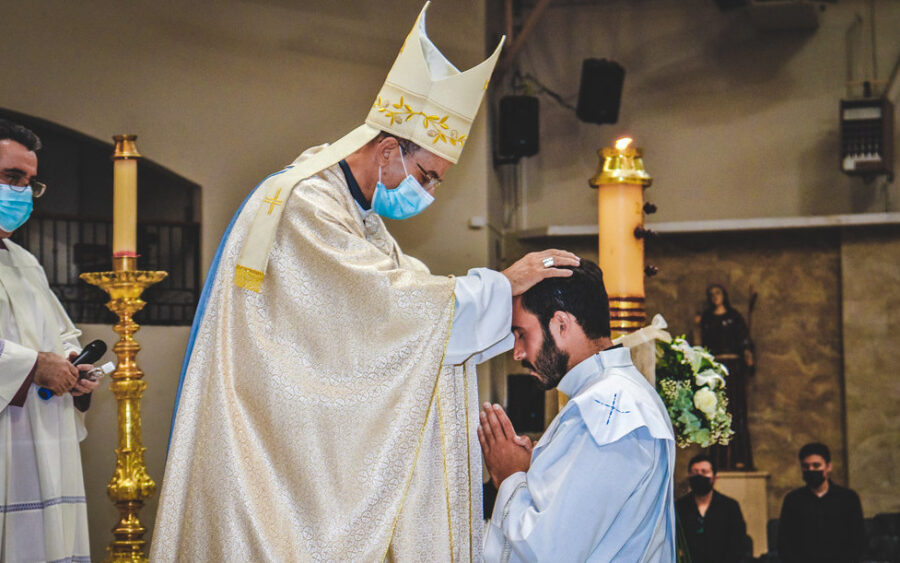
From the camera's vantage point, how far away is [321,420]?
2.69 m

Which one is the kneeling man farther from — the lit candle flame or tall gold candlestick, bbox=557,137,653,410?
the lit candle flame

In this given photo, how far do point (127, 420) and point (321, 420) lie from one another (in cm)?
105

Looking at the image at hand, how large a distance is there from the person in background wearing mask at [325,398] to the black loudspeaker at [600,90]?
7.50 metres

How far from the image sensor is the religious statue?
10445mm

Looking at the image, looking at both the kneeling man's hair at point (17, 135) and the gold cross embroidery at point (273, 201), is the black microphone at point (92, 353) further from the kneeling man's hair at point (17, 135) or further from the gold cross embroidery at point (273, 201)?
the gold cross embroidery at point (273, 201)

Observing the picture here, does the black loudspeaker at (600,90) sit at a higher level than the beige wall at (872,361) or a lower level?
higher

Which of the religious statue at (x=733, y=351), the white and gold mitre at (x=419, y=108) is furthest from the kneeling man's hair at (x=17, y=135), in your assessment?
the religious statue at (x=733, y=351)

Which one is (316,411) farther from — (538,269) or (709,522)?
(709,522)

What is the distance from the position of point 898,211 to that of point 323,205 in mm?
9256

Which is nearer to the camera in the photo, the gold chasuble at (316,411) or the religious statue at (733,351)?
the gold chasuble at (316,411)

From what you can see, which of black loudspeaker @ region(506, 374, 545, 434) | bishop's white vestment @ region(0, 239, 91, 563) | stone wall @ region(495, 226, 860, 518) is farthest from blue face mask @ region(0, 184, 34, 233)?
stone wall @ region(495, 226, 860, 518)

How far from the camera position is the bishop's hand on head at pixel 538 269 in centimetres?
273

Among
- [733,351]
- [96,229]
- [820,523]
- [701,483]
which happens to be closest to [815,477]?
[820,523]

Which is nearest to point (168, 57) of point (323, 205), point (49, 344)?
point (49, 344)
